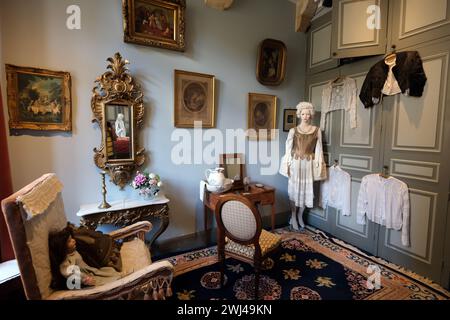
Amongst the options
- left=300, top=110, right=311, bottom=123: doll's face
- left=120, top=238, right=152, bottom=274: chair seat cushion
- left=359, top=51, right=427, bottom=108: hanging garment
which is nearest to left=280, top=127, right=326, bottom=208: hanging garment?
left=300, top=110, right=311, bottom=123: doll's face

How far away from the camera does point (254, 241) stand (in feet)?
5.38

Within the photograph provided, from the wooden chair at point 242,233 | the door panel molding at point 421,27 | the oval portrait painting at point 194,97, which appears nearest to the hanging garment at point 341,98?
the door panel molding at point 421,27

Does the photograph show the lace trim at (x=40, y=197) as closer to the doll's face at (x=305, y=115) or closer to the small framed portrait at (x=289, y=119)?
the doll's face at (x=305, y=115)

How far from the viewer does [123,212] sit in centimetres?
206

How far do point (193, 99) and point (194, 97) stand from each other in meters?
0.03

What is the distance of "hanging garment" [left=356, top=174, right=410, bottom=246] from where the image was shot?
216 cm

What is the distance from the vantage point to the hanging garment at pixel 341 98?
2607 millimetres

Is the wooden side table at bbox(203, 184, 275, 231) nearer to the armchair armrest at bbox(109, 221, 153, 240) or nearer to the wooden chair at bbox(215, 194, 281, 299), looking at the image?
the wooden chair at bbox(215, 194, 281, 299)

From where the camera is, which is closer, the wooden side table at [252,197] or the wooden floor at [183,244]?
the wooden floor at [183,244]

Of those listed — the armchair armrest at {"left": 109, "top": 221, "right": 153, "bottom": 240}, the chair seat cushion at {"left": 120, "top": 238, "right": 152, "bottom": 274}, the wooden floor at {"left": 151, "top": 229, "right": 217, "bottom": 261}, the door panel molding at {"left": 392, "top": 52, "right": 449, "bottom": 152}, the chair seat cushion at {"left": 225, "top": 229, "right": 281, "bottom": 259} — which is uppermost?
the door panel molding at {"left": 392, "top": 52, "right": 449, "bottom": 152}

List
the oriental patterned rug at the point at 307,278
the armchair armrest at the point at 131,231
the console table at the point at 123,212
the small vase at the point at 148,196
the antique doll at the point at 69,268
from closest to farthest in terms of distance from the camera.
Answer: the antique doll at the point at 69,268, the armchair armrest at the point at 131,231, the oriental patterned rug at the point at 307,278, the console table at the point at 123,212, the small vase at the point at 148,196

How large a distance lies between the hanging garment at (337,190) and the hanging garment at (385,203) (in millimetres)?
177

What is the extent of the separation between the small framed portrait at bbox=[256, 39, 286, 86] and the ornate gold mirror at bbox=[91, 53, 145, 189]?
1.63 m

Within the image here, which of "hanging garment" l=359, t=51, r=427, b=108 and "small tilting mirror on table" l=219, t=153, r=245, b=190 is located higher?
"hanging garment" l=359, t=51, r=427, b=108
